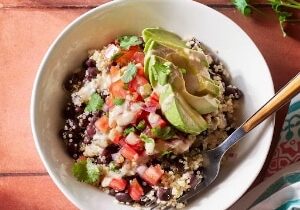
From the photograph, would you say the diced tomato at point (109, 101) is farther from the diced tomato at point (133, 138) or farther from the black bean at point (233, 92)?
the black bean at point (233, 92)

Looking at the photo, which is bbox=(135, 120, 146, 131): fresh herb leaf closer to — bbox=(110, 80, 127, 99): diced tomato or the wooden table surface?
bbox=(110, 80, 127, 99): diced tomato

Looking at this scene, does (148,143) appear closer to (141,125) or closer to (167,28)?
(141,125)

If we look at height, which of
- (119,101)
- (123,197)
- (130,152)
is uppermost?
(119,101)

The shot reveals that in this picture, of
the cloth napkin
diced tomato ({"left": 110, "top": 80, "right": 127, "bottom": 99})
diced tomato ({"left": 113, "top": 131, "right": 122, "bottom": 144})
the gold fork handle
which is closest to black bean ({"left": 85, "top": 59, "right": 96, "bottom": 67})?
diced tomato ({"left": 110, "top": 80, "right": 127, "bottom": 99})

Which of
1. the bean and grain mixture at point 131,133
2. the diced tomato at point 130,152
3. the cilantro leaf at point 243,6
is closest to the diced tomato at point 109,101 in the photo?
the bean and grain mixture at point 131,133

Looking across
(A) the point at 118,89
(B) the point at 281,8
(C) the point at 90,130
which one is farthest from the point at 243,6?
(C) the point at 90,130

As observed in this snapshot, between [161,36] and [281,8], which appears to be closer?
[161,36]
